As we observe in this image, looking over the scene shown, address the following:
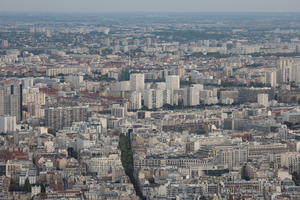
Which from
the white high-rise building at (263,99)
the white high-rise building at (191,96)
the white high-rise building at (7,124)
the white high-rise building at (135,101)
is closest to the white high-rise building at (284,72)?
the white high-rise building at (191,96)

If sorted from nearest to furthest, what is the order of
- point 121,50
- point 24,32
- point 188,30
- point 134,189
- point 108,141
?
1. point 134,189
2. point 108,141
3. point 121,50
4. point 24,32
5. point 188,30

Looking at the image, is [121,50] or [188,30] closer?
[121,50]

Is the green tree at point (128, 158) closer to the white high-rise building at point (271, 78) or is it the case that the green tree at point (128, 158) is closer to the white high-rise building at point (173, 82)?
the white high-rise building at point (173, 82)

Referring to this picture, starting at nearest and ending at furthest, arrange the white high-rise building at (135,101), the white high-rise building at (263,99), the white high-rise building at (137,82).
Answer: the white high-rise building at (135,101)
the white high-rise building at (263,99)
the white high-rise building at (137,82)

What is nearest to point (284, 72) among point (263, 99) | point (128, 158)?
point (263, 99)

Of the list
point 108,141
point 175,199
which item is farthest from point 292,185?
point 108,141

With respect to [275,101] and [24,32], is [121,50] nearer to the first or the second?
[24,32]
